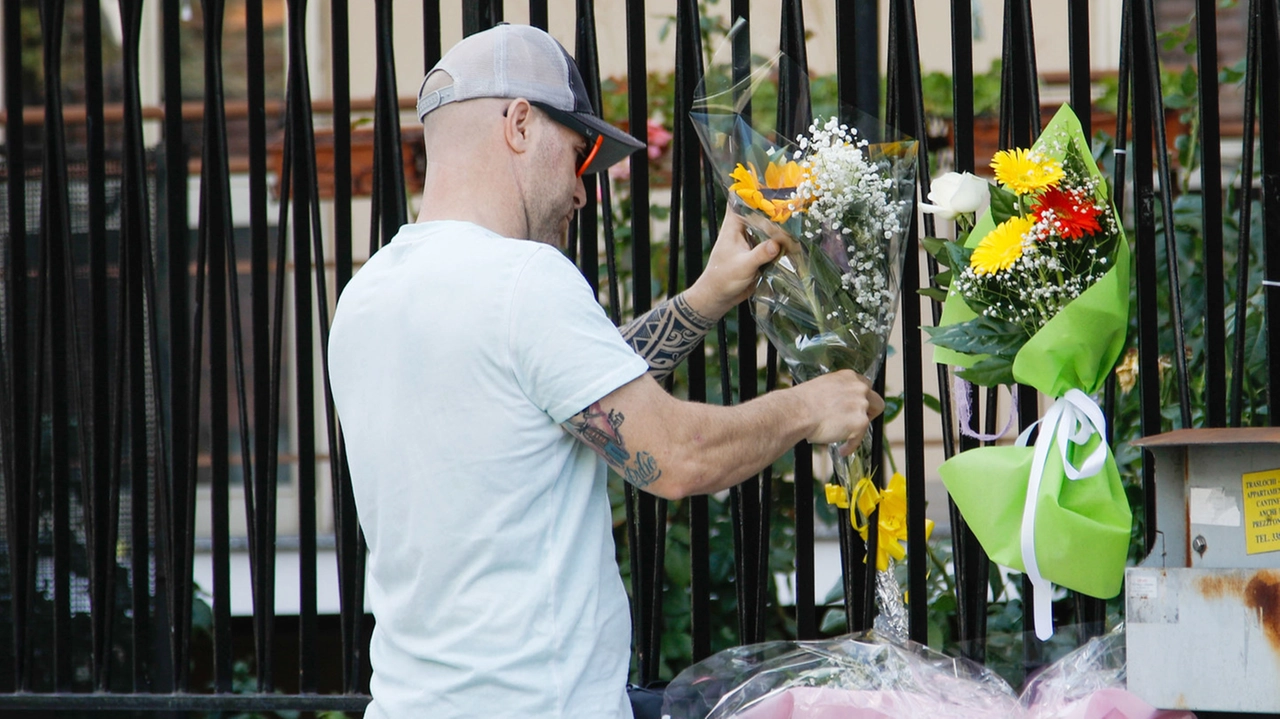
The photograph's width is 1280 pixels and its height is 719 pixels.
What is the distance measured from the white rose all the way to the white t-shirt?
60 cm

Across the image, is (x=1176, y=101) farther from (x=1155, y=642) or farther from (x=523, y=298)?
(x=523, y=298)

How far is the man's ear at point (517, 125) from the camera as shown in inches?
71.5

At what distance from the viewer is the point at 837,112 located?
2.05 meters

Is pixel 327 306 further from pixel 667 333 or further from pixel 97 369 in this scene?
pixel 667 333

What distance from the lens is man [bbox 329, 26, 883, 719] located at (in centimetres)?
163

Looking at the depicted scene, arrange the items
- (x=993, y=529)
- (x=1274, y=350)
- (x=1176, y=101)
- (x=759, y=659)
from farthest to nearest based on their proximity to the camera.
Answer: (x=1176, y=101) → (x=1274, y=350) → (x=759, y=659) → (x=993, y=529)

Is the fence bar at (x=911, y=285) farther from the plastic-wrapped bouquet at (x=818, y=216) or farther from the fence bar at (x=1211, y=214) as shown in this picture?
the fence bar at (x=1211, y=214)

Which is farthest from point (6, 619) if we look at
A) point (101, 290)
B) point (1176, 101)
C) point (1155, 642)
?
point (1176, 101)

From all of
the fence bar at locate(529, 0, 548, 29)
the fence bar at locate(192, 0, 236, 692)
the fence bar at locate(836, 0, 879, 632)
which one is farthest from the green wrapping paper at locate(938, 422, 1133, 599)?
the fence bar at locate(192, 0, 236, 692)

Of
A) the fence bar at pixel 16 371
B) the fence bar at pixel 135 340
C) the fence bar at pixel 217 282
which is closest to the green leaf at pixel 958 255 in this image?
the fence bar at pixel 217 282

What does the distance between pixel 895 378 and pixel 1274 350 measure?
8.38ft

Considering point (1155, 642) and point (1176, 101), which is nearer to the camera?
point (1155, 642)

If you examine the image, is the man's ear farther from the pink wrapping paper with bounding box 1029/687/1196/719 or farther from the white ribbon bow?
the pink wrapping paper with bounding box 1029/687/1196/719

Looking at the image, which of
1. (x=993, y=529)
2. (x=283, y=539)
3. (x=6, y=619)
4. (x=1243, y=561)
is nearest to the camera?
(x=1243, y=561)
